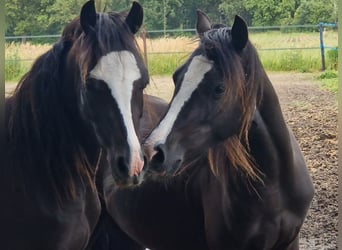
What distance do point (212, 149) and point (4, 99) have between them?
59 cm

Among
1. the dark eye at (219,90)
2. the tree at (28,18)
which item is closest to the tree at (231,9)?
the dark eye at (219,90)

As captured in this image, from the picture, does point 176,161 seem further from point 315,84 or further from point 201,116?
point 315,84

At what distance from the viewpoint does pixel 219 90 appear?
1684mm

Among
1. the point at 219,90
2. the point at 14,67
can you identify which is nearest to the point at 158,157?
the point at 219,90

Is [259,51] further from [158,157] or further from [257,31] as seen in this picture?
[158,157]

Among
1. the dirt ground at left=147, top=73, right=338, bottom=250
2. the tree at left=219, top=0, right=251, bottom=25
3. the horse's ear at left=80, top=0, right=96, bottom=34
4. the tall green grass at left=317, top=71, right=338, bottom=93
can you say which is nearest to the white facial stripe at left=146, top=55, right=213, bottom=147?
the horse's ear at left=80, top=0, right=96, bottom=34

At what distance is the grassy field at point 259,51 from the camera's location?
6.25 ft

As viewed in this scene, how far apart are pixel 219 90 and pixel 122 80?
290mm

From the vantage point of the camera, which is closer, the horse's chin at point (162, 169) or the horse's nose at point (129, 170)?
the horse's nose at point (129, 170)

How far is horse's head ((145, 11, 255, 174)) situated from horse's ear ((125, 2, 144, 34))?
6.5 inches

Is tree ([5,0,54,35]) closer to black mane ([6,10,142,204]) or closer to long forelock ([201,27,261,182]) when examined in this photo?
black mane ([6,10,142,204])

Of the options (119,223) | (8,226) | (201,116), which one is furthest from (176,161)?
(119,223)

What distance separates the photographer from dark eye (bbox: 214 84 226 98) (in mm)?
1678

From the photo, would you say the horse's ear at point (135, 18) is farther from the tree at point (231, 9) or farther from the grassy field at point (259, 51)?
the tree at point (231, 9)
